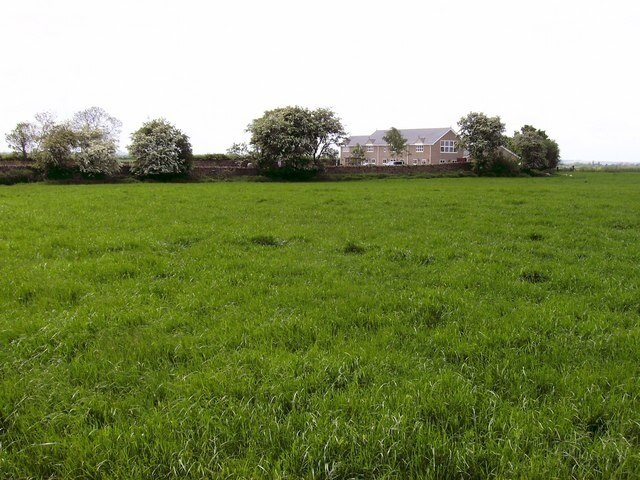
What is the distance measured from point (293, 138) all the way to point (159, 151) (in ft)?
60.0

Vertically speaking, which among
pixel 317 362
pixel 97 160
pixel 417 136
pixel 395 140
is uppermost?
pixel 417 136

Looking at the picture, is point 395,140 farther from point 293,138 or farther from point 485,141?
point 293,138

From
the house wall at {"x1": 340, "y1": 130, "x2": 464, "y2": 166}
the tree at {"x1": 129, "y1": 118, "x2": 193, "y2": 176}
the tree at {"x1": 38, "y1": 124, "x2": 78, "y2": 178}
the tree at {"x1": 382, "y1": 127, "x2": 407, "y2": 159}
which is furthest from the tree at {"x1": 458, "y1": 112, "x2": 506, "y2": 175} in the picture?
the tree at {"x1": 38, "y1": 124, "x2": 78, "y2": 178}

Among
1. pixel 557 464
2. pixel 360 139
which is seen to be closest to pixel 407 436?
pixel 557 464

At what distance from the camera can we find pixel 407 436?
11.6ft

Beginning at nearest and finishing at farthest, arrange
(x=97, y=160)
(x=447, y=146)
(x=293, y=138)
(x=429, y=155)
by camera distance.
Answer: (x=97, y=160)
(x=293, y=138)
(x=429, y=155)
(x=447, y=146)

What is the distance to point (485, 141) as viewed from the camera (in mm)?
69438

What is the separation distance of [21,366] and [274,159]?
5574 cm

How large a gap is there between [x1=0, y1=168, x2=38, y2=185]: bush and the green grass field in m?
46.9

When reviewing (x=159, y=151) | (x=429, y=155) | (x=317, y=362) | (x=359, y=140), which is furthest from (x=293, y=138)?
(x=359, y=140)

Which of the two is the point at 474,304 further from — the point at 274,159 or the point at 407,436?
the point at 274,159

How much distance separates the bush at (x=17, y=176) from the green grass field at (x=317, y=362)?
46.9m

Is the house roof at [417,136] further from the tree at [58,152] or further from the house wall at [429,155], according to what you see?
the tree at [58,152]

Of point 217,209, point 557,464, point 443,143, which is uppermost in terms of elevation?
point 443,143
